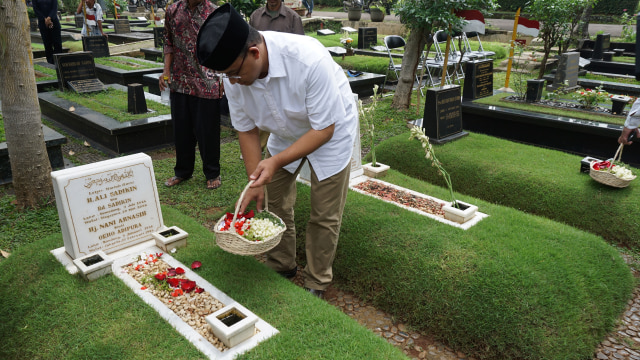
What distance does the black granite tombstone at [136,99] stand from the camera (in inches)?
257

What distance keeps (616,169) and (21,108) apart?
18.7 feet

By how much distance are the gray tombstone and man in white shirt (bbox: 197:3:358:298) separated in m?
7.68

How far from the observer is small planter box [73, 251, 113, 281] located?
284cm

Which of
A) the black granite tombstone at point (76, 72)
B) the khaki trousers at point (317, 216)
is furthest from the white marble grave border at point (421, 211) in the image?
the black granite tombstone at point (76, 72)

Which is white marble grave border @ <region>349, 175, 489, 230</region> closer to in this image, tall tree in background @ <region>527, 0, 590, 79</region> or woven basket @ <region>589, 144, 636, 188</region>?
woven basket @ <region>589, 144, 636, 188</region>

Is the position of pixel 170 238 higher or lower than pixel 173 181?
higher

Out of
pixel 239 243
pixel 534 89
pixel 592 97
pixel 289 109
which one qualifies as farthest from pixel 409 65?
pixel 239 243

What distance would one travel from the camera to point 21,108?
3930 mm

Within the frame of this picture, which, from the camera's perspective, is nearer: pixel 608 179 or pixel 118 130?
pixel 608 179

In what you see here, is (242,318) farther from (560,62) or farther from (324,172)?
(560,62)

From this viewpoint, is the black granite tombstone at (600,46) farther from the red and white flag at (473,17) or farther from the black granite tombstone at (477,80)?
the red and white flag at (473,17)

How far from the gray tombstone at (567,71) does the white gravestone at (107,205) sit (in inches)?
329

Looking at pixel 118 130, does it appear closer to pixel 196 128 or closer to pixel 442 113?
pixel 196 128

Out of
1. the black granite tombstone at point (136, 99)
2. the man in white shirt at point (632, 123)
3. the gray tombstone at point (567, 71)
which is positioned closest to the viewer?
the man in white shirt at point (632, 123)
